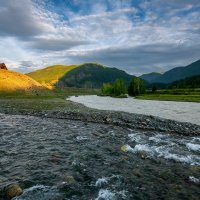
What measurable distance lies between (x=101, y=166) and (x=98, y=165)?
341mm

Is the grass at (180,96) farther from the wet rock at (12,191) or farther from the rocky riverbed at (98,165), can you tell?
the wet rock at (12,191)

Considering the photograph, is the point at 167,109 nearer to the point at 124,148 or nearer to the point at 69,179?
the point at 124,148

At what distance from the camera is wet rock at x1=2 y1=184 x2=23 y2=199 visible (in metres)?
14.4

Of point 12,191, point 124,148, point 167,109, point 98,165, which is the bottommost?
point 167,109

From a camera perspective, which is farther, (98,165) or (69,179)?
(98,165)

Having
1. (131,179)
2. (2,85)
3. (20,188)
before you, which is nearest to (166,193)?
(131,179)

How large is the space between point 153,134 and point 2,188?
2273 cm

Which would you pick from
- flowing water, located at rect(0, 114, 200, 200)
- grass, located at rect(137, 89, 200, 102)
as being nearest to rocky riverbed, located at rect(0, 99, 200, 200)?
flowing water, located at rect(0, 114, 200, 200)

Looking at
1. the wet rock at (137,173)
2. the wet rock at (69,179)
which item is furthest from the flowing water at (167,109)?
the wet rock at (69,179)

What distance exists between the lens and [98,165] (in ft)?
66.0

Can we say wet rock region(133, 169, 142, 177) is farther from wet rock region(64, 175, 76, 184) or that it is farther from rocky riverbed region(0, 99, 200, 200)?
wet rock region(64, 175, 76, 184)

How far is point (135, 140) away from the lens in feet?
96.4

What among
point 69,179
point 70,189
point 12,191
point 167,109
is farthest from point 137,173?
point 167,109

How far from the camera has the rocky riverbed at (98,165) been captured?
15180mm
